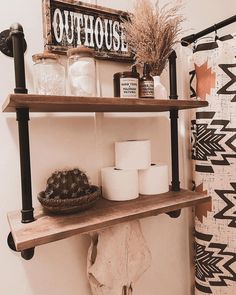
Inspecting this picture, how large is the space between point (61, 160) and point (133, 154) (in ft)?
0.78

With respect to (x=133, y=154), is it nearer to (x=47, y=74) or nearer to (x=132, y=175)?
(x=132, y=175)

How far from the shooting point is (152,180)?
0.86 metres

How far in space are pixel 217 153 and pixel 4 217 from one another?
792 millimetres

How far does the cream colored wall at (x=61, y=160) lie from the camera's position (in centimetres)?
75

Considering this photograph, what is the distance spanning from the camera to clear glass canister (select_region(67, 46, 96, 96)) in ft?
2.19

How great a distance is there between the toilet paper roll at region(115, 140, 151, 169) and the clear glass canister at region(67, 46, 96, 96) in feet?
0.75

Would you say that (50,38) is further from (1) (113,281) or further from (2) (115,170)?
(1) (113,281)

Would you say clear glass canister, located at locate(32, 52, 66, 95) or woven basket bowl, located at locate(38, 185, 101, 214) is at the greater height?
clear glass canister, located at locate(32, 52, 66, 95)

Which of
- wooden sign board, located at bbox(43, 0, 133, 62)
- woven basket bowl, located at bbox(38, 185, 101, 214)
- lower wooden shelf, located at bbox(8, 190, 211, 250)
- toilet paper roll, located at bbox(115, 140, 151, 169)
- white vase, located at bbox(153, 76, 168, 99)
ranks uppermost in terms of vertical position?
wooden sign board, located at bbox(43, 0, 133, 62)

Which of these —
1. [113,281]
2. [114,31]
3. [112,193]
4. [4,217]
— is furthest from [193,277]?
[114,31]

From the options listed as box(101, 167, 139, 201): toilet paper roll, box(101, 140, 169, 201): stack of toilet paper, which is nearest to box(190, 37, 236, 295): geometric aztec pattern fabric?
box(101, 140, 169, 201): stack of toilet paper

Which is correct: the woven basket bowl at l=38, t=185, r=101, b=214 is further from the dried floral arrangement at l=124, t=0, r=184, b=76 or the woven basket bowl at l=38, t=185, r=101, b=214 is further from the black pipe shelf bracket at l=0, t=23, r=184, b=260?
the dried floral arrangement at l=124, t=0, r=184, b=76

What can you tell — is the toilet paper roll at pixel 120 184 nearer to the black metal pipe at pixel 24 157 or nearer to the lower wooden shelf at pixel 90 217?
the lower wooden shelf at pixel 90 217

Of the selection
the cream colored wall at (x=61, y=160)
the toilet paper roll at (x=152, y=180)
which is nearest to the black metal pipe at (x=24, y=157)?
the cream colored wall at (x=61, y=160)
